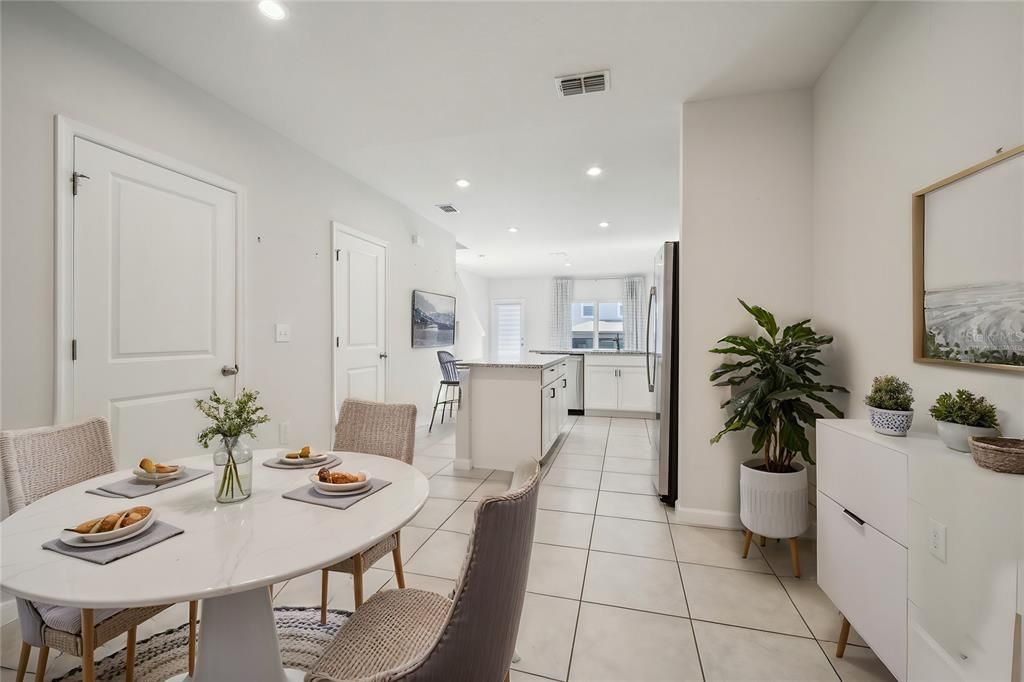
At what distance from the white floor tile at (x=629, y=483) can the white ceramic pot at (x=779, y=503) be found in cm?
108

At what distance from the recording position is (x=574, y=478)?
3508 millimetres

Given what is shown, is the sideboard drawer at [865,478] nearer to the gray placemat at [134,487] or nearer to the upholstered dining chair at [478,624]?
the upholstered dining chair at [478,624]

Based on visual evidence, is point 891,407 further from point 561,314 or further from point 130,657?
point 561,314

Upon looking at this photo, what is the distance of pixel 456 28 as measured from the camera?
77.6 inches

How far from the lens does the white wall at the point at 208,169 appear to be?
1.73 meters

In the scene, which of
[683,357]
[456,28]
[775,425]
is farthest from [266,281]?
[775,425]

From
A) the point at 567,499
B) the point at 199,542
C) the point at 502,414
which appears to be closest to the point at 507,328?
the point at 502,414

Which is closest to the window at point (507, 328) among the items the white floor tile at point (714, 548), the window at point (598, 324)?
the window at point (598, 324)

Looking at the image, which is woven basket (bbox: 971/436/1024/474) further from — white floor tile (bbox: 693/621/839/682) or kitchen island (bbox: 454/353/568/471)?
kitchen island (bbox: 454/353/568/471)

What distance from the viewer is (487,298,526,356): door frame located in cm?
980

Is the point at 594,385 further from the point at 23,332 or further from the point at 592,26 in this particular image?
the point at 23,332

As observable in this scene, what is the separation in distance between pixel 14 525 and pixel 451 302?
526 cm

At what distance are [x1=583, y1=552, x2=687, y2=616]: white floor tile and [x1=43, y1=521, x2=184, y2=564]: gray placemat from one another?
161cm

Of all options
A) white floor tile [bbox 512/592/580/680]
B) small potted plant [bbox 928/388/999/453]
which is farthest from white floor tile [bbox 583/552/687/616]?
small potted plant [bbox 928/388/999/453]
